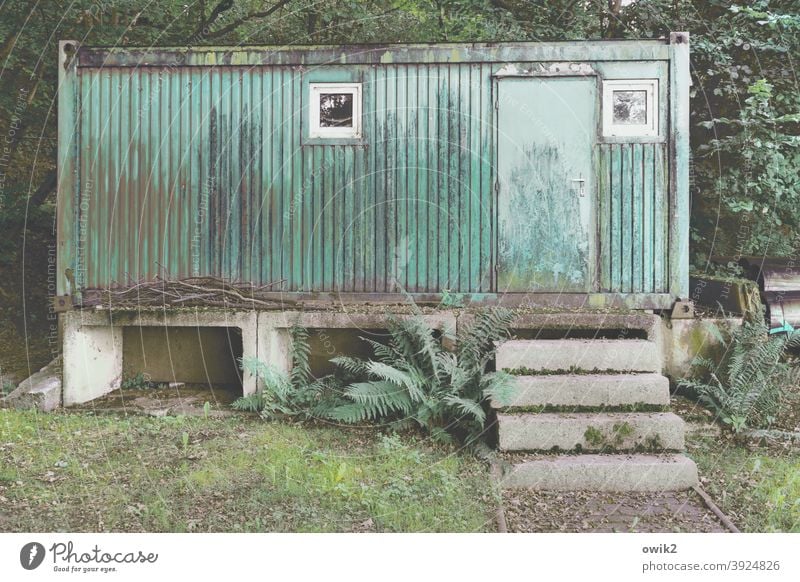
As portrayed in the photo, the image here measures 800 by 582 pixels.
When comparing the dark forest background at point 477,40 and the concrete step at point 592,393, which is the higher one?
the dark forest background at point 477,40

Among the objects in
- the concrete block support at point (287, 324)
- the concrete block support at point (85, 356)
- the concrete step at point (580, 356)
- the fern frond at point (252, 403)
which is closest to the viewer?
the concrete step at point (580, 356)

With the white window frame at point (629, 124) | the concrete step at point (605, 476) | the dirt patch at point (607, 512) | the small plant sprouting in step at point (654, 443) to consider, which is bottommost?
the dirt patch at point (607, 512)

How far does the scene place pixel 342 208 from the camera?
261 inches

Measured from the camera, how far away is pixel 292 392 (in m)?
6.07

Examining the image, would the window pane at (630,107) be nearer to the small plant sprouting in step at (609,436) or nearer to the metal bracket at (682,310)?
the metal bracket at (682,310)

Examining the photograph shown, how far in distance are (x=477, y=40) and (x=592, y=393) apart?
14.4 ft

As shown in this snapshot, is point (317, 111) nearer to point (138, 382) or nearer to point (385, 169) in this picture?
point (385, 169)

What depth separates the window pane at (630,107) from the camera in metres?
6.47

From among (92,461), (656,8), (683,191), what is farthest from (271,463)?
(656,8)

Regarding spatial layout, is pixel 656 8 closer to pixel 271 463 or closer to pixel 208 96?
pixel 208 96

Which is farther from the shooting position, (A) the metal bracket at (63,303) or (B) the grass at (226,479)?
(A) the metal bracket at (63,303)

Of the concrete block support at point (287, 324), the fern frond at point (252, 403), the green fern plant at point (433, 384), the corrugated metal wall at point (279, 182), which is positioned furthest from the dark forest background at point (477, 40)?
the fern frond at point (252, 403)

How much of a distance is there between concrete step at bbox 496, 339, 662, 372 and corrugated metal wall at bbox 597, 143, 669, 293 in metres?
1.17

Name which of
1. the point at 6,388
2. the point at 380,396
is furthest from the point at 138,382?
the point at 380,396
